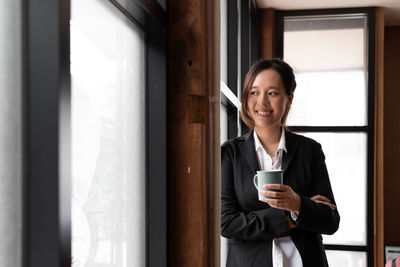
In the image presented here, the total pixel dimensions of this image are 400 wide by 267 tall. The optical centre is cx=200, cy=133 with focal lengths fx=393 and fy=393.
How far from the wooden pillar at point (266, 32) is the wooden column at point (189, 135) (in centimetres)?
222

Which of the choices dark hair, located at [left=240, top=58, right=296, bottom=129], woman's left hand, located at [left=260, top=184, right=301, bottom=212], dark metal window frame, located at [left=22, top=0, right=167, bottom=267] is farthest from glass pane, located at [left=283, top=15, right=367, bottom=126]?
dark metal window frame, located at [left=22, top=0, right=167, bottom=267]

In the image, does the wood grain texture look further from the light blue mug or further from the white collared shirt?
the light blue mug

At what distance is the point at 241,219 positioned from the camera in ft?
4.09

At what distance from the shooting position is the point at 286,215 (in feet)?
4.04

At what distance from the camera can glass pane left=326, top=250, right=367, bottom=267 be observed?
2.90m

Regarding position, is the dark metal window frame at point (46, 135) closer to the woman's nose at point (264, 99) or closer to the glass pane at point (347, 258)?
the woman's nose at point (264, 99)

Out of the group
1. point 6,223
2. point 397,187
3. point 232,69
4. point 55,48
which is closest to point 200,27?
point 55,48

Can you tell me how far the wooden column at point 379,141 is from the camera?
287cm

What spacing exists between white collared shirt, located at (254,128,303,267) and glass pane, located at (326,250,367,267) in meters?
1.86

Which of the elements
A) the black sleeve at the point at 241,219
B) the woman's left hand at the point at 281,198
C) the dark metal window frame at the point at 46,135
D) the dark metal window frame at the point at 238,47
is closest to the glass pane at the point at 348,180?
the dark metal window frame at the point at 238,47

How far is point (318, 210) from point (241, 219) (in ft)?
0.78

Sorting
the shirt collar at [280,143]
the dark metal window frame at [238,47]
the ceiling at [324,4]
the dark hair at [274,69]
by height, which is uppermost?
the ceiling at [324,4]

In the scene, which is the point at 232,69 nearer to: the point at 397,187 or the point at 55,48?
the point at 55,48

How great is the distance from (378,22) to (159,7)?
105 inches
